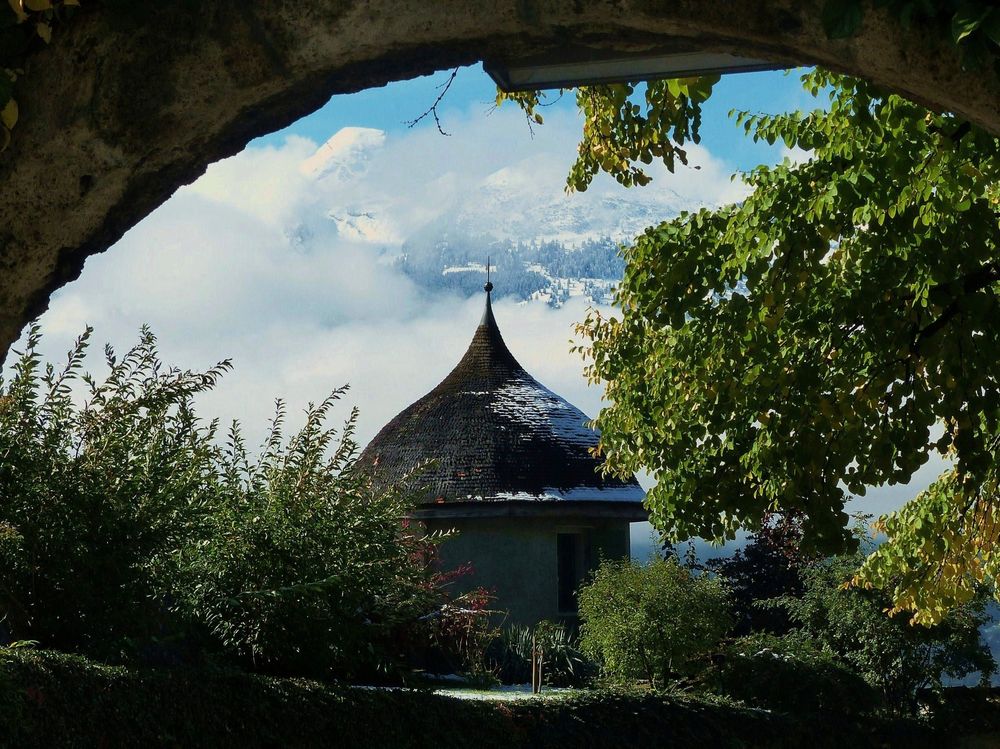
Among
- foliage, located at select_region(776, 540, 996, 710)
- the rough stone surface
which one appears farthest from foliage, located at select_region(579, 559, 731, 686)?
the rough stone surface

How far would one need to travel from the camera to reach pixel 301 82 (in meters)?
2.83

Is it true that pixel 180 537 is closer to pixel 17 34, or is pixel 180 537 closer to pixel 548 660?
pixel 17 34

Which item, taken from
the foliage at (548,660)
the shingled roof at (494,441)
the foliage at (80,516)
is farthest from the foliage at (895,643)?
the foliage at (80,516)

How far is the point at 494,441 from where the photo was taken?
24578mm

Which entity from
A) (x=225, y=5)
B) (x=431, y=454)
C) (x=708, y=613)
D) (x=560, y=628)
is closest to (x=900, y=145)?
(x=225, y=5)

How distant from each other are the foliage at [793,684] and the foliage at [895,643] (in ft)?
3.47

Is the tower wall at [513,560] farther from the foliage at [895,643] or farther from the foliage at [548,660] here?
the foliage at [895,643]

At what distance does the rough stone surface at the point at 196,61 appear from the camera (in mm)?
2734

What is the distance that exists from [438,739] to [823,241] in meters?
5.53

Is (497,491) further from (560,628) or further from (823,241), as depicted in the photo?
(823,241)

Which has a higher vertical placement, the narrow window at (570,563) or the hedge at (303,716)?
the narrow window at (570,563)

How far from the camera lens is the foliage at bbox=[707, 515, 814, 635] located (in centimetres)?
2428

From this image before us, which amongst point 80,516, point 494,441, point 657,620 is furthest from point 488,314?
point 80,516

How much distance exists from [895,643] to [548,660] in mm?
5557
